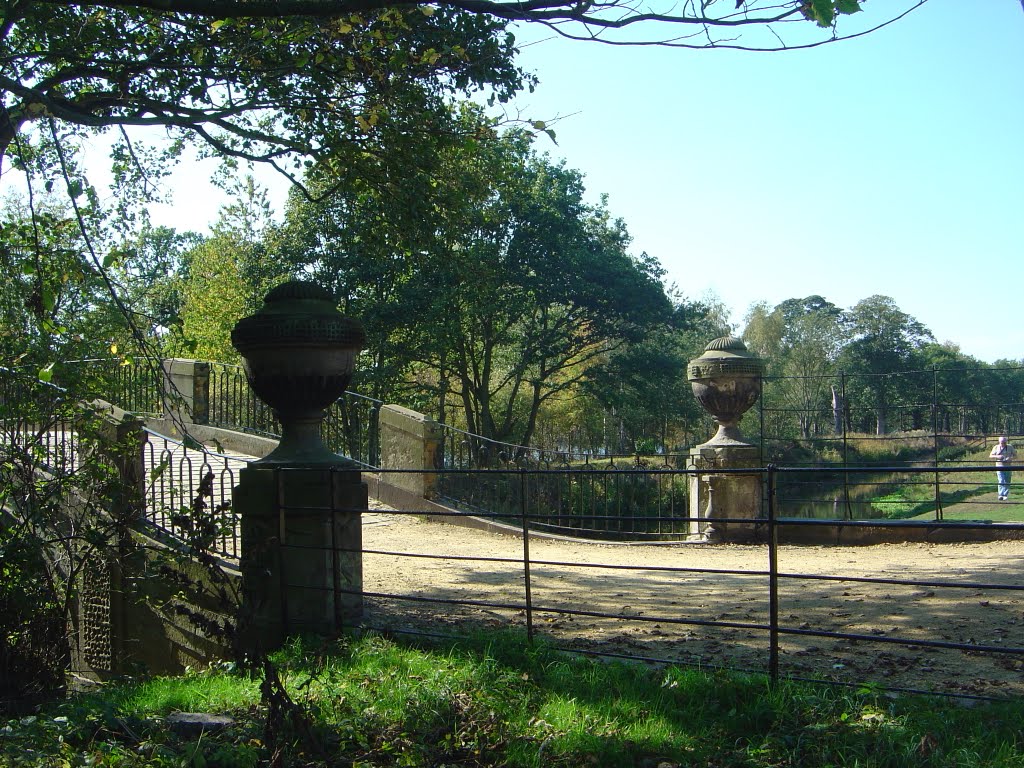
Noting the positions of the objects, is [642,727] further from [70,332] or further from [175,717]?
[70,332]

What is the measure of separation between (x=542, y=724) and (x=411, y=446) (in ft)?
28.0

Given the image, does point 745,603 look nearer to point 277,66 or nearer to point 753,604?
point 753,604

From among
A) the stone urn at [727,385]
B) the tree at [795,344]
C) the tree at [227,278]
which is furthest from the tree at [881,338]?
the stone urn at [727,385]

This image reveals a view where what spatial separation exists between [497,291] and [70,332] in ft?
58.2

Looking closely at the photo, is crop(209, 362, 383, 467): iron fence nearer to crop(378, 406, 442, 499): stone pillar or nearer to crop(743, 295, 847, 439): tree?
crop(378, 406, 442, 499): stone pillar

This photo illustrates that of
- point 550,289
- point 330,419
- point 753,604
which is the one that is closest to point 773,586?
point 753,604

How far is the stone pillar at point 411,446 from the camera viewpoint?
40.2 ft

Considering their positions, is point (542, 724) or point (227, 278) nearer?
point (542, 724)

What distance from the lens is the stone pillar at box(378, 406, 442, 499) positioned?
483 inches

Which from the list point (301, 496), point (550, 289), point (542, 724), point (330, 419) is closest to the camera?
point (542, 724)

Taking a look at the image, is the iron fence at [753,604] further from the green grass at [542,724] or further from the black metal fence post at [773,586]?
the green grass at [542,724]

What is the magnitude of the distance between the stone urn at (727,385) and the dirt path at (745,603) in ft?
5.16

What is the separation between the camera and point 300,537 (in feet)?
19.6

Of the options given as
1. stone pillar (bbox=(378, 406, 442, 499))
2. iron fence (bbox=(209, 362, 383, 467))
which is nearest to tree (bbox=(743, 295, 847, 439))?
iron fence (bbox=(209, 362, 383, 467))
